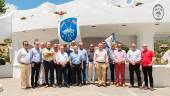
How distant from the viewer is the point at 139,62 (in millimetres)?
12719

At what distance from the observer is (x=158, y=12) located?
16109mm

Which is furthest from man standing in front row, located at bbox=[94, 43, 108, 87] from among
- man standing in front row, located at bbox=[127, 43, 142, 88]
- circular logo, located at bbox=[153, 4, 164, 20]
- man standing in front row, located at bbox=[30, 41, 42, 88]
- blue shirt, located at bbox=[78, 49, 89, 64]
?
circular logo, located at bbox=[153, 4, 164, 20]

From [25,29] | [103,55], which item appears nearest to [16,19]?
[25,29]

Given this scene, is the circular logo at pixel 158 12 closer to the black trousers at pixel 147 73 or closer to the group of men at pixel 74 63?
the group of men at pixel 74 63

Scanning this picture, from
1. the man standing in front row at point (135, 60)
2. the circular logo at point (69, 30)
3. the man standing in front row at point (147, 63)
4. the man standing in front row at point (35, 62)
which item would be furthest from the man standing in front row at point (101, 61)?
the circular logo at point (69, 30)

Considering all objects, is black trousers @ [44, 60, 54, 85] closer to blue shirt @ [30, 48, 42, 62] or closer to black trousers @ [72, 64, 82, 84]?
blue shirt @ [30, 48, 42, 62]

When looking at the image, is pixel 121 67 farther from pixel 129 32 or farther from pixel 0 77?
pixel 0 77

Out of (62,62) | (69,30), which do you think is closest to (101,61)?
(62,62)

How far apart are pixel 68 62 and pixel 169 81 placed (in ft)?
12.3

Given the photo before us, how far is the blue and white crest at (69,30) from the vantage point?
49.2 ft

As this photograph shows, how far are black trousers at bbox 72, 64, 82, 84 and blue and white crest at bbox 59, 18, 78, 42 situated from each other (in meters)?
2.11

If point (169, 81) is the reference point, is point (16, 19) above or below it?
above

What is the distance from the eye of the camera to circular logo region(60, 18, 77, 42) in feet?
49.2

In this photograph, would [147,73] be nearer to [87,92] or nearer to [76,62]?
[87,92]
